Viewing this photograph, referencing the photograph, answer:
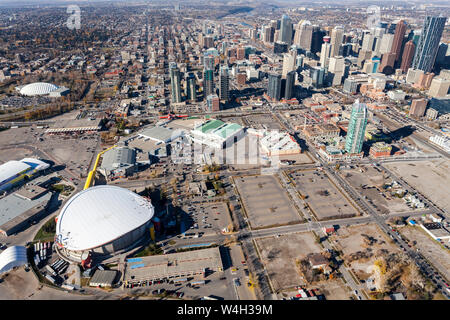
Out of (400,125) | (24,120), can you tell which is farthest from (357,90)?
(24,120)

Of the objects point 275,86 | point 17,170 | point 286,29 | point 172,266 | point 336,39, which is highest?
point 286,29

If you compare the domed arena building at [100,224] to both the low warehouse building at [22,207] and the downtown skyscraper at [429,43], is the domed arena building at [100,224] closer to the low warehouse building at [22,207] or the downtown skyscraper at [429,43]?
the low warehouse building at [22,207]

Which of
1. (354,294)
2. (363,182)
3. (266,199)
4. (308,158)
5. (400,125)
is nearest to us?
(354,294)

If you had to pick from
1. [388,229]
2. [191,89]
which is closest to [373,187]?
[388,229]

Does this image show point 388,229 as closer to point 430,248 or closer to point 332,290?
point 430,248

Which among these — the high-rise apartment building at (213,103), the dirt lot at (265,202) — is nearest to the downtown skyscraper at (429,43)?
the high-rise apartment building at (213,103)

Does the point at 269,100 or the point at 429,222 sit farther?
the point at 269,100

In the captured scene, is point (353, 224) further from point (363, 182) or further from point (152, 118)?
point (152, 118)
